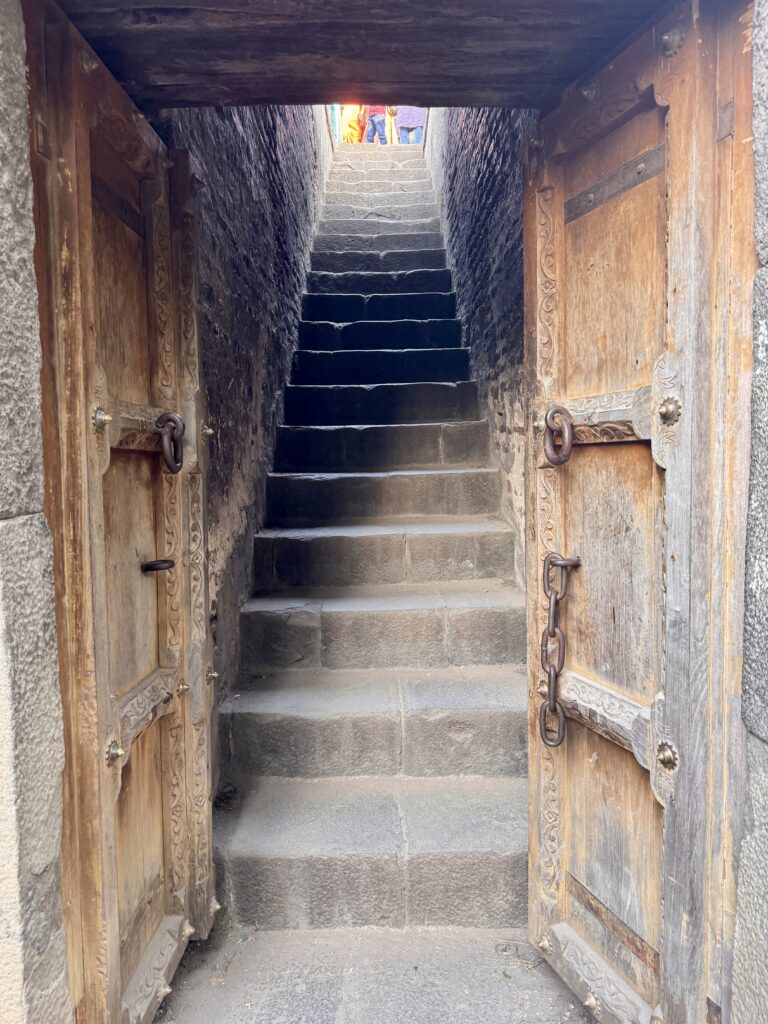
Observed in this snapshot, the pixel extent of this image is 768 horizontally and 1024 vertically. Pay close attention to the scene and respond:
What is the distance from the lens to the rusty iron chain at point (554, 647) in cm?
160

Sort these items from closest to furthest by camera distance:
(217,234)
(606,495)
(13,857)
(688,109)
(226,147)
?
(13,857) < (688,109) < (606,495) < (217,234) < (226,147)

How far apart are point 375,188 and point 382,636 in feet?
20.6

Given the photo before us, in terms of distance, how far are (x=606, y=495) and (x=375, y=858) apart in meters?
1.31

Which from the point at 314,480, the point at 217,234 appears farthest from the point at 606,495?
the point at 314,480

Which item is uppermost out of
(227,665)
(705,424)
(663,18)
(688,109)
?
(663,18)

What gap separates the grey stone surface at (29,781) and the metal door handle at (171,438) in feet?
1.72

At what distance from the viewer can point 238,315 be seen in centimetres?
285

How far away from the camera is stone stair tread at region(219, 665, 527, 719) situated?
236cm

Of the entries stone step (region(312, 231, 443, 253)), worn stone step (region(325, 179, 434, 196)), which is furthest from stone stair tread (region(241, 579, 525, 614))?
worn stone step (region(325, 179, 434, 196))

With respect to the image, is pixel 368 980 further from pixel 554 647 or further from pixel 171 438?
pixel 171 438

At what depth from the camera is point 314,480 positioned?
11.4 ft

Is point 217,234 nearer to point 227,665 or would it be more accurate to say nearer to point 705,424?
point 227,665

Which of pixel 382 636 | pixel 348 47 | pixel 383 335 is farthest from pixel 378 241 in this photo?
pixel 348 47

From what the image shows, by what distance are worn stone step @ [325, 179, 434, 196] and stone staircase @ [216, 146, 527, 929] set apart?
311 centimetres
